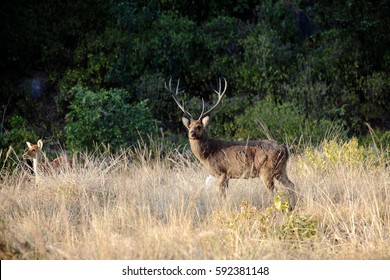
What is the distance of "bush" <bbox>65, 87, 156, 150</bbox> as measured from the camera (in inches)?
561

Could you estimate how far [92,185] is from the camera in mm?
9680

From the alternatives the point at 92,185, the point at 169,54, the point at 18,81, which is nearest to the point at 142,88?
the point at 169,54

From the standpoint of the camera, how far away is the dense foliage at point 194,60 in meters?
17.3

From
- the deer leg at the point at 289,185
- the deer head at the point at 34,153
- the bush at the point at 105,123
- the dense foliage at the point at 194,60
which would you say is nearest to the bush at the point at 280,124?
the dense foliage at the point at 194,60

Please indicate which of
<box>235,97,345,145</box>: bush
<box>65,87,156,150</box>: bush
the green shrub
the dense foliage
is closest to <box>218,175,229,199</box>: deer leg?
the green shrub

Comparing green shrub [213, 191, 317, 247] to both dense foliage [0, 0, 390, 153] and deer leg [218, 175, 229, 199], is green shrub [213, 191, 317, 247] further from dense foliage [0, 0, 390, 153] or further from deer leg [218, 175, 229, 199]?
dense foliage [0, 0, 390, 153]

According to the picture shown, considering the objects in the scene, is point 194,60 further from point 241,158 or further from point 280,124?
point 241,158

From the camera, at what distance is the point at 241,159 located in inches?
367

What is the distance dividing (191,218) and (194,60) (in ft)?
35.3

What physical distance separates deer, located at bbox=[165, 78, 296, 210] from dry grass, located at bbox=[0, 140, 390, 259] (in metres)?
0.19

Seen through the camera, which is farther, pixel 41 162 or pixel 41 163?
pixel 41 162

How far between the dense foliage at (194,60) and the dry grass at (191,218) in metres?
6.86

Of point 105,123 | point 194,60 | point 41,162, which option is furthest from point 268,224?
point 194,60
